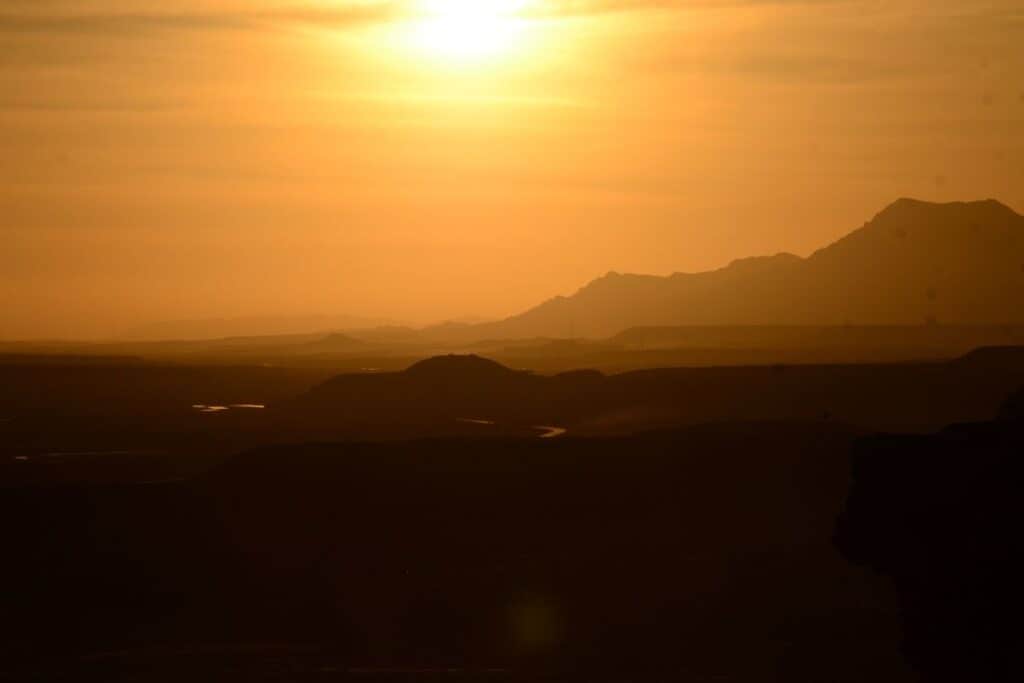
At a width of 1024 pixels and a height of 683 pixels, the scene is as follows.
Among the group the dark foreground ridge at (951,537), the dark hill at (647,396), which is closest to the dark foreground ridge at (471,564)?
the dark foreground ridge at (951,537)

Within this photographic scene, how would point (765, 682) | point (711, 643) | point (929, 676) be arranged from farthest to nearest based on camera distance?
point (711, 643), point (765, 682), point (929, 676)

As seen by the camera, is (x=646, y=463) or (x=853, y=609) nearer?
(x=853, y=609)

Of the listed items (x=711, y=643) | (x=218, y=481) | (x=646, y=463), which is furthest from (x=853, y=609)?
(x=218, y=481)

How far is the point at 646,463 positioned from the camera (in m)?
63.4

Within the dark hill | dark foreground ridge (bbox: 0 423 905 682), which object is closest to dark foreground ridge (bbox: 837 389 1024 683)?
dark foreground ridge (bbox: 0 423 905 682)

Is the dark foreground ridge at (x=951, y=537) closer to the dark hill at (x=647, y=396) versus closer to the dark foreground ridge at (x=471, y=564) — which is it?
the dark foreground ridge at (x=471, y=564)

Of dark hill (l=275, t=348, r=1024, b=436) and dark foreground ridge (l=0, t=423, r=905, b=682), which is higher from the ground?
dark hill (l=275, t=348, r=1024, b=436)

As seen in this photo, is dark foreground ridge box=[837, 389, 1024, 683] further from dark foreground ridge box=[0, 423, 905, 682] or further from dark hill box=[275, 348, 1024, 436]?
dark hill box=[275, 348, 1024, 436]

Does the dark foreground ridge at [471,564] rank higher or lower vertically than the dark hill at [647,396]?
lower

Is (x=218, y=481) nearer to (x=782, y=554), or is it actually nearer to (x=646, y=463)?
(x=646, y=463)

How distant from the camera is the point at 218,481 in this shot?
6412cm

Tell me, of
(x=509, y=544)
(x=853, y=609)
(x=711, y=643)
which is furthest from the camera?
(x=509, y=544)

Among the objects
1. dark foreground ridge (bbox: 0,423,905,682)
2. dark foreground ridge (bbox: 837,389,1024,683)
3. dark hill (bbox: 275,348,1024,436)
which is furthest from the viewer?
dark hill (bbox: 275,348,1024,436)

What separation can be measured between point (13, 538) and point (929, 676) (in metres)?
36.4
